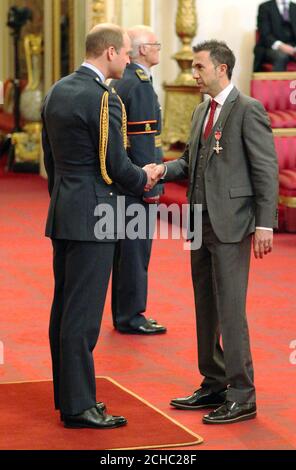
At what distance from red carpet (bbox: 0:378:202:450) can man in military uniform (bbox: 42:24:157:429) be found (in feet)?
0.34

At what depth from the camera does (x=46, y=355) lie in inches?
243

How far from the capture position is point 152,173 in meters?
5.11

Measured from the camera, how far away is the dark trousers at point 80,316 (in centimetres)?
483

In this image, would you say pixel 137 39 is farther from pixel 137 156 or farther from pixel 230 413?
pixel 230 413

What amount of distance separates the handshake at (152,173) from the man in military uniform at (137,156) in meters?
1.30

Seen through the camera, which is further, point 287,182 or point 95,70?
point 287,182

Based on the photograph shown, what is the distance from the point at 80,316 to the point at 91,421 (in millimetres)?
461

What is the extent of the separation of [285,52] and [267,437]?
27.0 ft

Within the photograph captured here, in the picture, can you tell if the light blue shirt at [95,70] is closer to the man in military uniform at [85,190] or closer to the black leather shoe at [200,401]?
the man in military uniform at [85,190]

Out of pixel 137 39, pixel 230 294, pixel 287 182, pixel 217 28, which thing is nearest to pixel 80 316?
pixel 230 294

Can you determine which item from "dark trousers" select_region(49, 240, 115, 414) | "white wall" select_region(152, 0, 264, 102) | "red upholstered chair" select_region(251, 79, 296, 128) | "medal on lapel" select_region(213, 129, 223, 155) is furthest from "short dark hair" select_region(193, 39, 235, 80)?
"white wall" select_region(152, 0, 264, 102)

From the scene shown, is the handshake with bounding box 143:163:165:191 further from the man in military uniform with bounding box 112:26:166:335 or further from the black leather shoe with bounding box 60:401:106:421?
the man in military uniform with bounding box 112:26:166:335

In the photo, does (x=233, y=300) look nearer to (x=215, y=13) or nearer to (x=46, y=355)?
(x=46, y=355)
